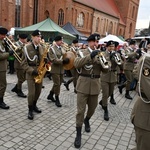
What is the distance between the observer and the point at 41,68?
554 centimetres

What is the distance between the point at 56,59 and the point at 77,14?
31451 mm

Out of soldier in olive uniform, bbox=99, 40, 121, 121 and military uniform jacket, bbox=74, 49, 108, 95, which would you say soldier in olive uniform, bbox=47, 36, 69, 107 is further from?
military uniform jacket, bbox=74, 49, 108, 95

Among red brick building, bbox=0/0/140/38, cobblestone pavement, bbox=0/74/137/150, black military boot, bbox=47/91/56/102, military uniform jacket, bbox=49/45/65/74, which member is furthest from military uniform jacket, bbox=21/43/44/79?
red brick building, bbox=0/0/140/38

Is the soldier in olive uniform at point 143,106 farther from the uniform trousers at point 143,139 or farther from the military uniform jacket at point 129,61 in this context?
the military uniform jacket at point 129,61

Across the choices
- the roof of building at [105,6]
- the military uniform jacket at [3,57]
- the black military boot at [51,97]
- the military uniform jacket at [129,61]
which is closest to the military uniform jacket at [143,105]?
the military uniform jacket at [3,57]

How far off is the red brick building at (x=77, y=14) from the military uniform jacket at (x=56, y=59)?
2213 centimetres

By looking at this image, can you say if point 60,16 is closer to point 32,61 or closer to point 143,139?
point 32,61

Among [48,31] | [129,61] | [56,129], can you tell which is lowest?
[56,129]

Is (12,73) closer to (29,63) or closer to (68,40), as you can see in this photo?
(68,40)

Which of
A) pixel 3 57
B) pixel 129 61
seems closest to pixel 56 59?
pixel 3 57

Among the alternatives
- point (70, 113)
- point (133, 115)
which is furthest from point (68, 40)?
point (133, 115)

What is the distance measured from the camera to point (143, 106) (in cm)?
273

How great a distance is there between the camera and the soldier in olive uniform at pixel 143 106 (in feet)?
8.48

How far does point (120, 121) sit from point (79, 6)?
3297 cm
